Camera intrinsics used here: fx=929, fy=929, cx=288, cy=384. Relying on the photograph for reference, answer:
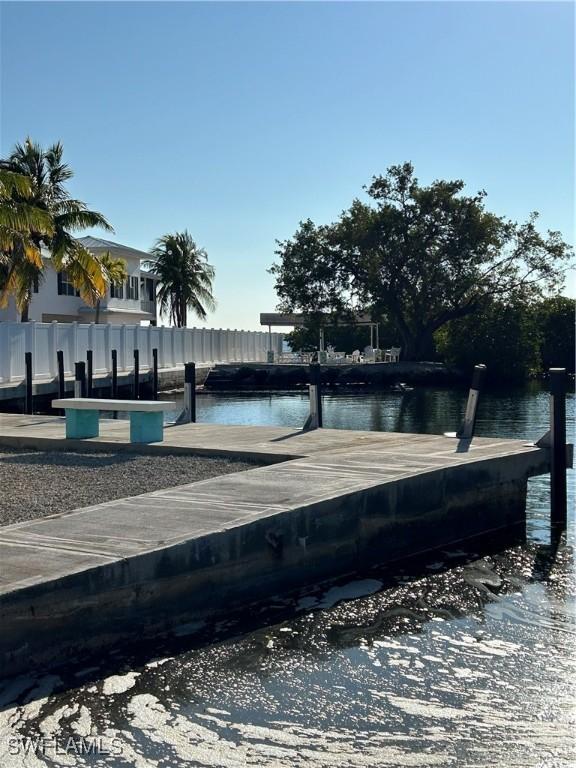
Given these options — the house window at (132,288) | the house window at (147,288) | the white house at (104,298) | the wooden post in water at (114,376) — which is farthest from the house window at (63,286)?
the wooden post in water at (114,376)

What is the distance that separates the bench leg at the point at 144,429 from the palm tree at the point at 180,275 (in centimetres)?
5845

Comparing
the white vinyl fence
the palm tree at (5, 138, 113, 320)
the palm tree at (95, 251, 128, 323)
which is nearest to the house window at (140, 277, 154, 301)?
the palm tree at (95, 251, 128, 323)

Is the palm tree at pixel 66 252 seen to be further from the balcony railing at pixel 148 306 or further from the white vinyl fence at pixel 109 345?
the balcony railing at pixel 148 306

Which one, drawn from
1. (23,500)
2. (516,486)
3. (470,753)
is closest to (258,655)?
(470,753)

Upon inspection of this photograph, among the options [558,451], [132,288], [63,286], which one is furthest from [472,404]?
[132,288]

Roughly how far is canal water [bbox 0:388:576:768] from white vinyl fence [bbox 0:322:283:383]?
2407cm

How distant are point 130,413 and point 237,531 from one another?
5910 millimetres

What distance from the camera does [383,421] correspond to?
3061 cm

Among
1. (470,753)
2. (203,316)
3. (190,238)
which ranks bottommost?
(470,753)

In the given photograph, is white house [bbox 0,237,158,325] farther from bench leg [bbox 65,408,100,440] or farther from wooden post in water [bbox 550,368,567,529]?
wooden post in water [bbox 550,368,567,529]

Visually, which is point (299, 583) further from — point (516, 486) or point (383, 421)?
point (383, 421)

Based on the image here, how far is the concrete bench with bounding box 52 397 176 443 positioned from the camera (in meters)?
13.0

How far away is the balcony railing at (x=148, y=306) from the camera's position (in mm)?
62166

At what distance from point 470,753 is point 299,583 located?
3.34 metres
